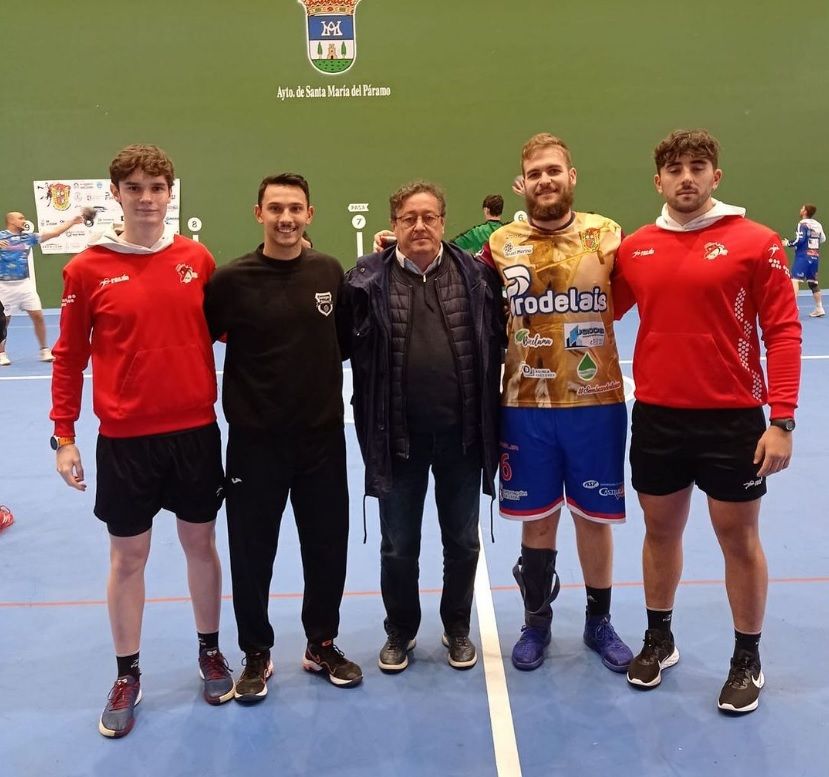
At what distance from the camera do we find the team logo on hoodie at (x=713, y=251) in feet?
8.17

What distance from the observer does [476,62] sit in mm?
12734

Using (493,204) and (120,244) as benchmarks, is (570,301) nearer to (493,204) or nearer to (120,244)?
(120,244)

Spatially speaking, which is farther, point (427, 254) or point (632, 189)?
point (632, 189)

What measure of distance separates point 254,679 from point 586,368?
170cm

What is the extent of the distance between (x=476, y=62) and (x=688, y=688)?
39.3ft

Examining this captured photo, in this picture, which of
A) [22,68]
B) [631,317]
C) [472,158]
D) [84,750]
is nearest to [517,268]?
[84,750]

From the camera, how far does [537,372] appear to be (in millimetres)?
2826

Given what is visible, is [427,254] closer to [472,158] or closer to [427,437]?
[427,437]

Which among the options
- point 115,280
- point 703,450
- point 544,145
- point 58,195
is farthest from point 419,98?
point 703,450

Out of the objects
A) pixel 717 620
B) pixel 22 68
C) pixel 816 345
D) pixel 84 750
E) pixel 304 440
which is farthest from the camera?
pixel 22 68

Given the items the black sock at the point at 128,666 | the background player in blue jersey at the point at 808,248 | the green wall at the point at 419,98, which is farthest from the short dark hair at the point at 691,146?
the green wall at the point at 419,98

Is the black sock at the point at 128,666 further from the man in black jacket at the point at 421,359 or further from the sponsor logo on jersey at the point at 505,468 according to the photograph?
the sponsor logo on jersey at the point at 505,468

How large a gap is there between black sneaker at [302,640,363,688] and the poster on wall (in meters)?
11.3

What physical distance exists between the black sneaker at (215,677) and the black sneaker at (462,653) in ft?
2.82
